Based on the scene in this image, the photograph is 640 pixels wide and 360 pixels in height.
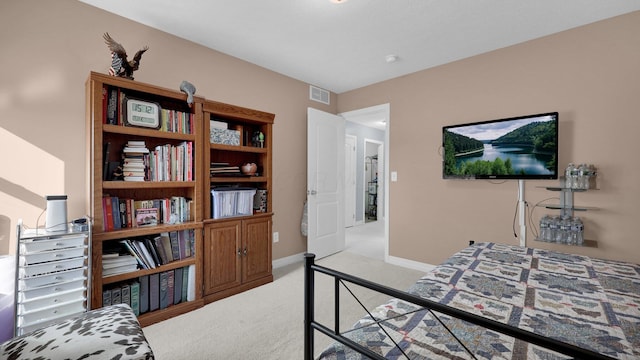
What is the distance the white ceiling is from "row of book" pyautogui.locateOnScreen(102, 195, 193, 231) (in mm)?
1569

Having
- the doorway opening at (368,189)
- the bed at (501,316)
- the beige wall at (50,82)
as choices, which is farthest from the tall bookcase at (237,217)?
the doorway opening at (368,189)

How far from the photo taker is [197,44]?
8.90 feet

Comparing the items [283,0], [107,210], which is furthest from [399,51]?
[107,210]

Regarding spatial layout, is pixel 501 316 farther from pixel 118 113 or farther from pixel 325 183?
pixel 325 183

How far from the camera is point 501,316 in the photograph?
3.71ft

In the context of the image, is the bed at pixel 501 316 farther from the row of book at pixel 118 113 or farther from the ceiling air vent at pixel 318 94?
the ceiling air vent at pixel 318 94

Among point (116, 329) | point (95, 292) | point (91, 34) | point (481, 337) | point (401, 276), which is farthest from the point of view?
point (401, 276)

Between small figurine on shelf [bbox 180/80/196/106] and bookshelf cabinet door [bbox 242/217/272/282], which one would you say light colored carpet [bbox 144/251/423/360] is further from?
small figurine on shelf [bbox 180/80/196/106]

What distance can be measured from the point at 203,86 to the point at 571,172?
3568mm

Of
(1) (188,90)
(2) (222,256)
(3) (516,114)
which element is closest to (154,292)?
(2) (222,256)

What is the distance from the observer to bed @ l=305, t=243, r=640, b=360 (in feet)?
2.84

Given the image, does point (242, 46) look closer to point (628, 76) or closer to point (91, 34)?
point (91, 34)

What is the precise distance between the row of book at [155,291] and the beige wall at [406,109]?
2.32ft

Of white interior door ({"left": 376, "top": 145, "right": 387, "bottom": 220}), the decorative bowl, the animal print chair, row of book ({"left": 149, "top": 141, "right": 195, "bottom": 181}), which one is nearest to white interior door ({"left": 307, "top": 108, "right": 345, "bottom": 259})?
the decorative bowl
